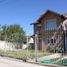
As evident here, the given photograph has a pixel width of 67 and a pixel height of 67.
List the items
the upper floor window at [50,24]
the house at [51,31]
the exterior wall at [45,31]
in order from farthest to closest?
the upper floor window at [50,24], the exterior wall at [45,31], the house at [51,31]

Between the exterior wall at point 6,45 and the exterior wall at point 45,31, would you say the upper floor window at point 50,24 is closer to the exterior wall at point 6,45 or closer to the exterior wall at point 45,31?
the exterior wall at point 45,31

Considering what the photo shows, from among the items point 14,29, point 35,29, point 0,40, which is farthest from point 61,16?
point 14,29

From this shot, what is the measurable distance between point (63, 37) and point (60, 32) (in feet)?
2.71

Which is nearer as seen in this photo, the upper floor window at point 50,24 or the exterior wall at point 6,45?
the upper floor window at point 50,24

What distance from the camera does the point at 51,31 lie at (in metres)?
30.2

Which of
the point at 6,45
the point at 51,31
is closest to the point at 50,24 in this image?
the point at 51,31

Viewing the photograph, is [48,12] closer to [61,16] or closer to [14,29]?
[61,16]

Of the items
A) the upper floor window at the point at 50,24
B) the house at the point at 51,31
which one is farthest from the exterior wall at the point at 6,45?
the upper floor window at the point at 50,24

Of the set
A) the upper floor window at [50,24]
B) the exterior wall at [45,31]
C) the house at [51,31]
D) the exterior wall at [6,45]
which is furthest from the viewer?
the exterior wall at [6,45]

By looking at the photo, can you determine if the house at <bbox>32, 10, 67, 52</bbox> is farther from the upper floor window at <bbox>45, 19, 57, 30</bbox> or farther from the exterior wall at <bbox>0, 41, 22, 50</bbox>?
the exterior wall at <bbox>0, 41, 22, 50</bbox>

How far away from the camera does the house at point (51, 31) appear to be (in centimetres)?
2927

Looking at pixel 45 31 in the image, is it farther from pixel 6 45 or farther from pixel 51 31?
pixel 6 45

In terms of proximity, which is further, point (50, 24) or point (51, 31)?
point (50, 24)

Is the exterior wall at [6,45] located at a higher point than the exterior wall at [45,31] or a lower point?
lower
